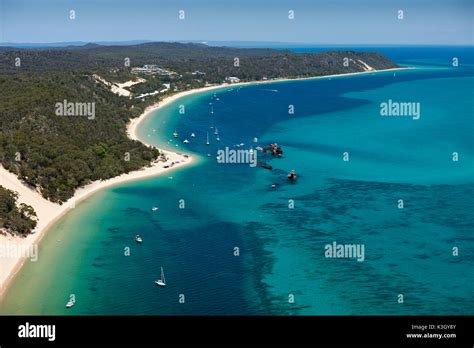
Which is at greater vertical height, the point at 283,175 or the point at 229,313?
the point at 283,175

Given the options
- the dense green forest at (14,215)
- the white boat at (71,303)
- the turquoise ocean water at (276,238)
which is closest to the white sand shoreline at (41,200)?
the dense green forest at (14,215)

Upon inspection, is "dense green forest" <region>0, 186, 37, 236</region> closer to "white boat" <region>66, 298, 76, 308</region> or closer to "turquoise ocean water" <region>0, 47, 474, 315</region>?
"turquoise ocean water" <region>0, 47, 474, 315</region>

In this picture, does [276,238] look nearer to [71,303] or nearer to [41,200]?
[71,303]

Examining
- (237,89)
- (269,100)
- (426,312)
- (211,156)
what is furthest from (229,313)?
(237,89)

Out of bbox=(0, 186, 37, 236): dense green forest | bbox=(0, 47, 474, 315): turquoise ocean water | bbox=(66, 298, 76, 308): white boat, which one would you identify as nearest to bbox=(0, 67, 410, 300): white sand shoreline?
bbox=(0, 186, 37, 236): dense green forest

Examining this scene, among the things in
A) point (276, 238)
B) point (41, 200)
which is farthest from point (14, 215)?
point (276, 238)

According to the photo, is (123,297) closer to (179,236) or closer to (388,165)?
(179,236)
